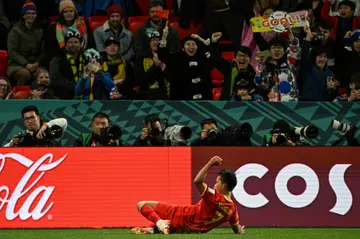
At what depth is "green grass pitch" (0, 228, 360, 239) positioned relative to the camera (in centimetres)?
1082

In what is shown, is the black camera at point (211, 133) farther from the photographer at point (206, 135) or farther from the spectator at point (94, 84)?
the spectator at point (94, 84)

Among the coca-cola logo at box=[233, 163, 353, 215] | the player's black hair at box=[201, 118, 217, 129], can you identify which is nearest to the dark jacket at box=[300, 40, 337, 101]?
the coca-cola logo at box=[233, 163, 353, 215]

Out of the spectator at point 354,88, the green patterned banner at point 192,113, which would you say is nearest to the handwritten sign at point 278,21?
the spectator at point 354,88

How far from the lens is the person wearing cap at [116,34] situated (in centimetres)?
1584

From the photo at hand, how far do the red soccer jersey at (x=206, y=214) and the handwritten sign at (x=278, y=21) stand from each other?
4.46 metres

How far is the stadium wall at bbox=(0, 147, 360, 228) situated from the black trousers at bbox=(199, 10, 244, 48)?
11.0 ft

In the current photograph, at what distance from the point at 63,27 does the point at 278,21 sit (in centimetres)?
363

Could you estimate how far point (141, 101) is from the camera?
45.1 feet

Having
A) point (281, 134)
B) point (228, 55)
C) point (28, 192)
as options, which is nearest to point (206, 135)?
point (281, 134)

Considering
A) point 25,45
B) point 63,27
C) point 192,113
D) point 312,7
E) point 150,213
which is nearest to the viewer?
point 150,213

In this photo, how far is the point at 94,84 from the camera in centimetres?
1437

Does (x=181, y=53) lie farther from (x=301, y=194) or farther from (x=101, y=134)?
(x=301, y=194)

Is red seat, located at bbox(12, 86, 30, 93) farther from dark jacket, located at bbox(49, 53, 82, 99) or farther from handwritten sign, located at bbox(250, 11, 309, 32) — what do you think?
handwritten sign, located at bbox(250, 11, 309, 32)

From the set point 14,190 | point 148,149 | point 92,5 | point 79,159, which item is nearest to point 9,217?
point 14,190
